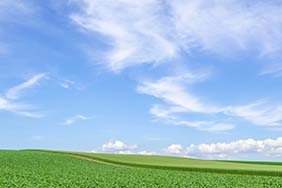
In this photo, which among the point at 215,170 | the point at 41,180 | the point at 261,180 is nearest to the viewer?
the point at 41,180

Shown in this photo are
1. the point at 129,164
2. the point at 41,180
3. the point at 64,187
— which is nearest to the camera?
the point at 64,187

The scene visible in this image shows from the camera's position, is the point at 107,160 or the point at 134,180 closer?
the point at 134,180

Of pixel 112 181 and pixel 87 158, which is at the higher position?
pixel 87 158

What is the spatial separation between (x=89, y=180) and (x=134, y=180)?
285 centimetres

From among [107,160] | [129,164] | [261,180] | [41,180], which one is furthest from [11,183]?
[107,160]

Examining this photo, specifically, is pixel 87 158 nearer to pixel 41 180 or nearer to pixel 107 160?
pixel 107 160

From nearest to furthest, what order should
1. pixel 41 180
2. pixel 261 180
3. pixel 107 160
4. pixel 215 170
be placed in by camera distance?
pixel 41 180 < pixel 261 180 < pixel 215 170 < pixel 107 160

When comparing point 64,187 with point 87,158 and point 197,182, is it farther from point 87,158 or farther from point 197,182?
point 87,158

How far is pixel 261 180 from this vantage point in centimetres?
3047

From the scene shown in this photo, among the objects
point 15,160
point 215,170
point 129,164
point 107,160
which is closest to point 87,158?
point 107,160

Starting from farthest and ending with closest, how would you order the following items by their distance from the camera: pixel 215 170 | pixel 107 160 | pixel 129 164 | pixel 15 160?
pixel 107 160
pixel 129 164
pixel 15 160
pixel 215 170

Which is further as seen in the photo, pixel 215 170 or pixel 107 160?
pixel 107 160

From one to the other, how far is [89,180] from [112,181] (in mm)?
1455

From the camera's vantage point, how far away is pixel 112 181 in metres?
27.9
